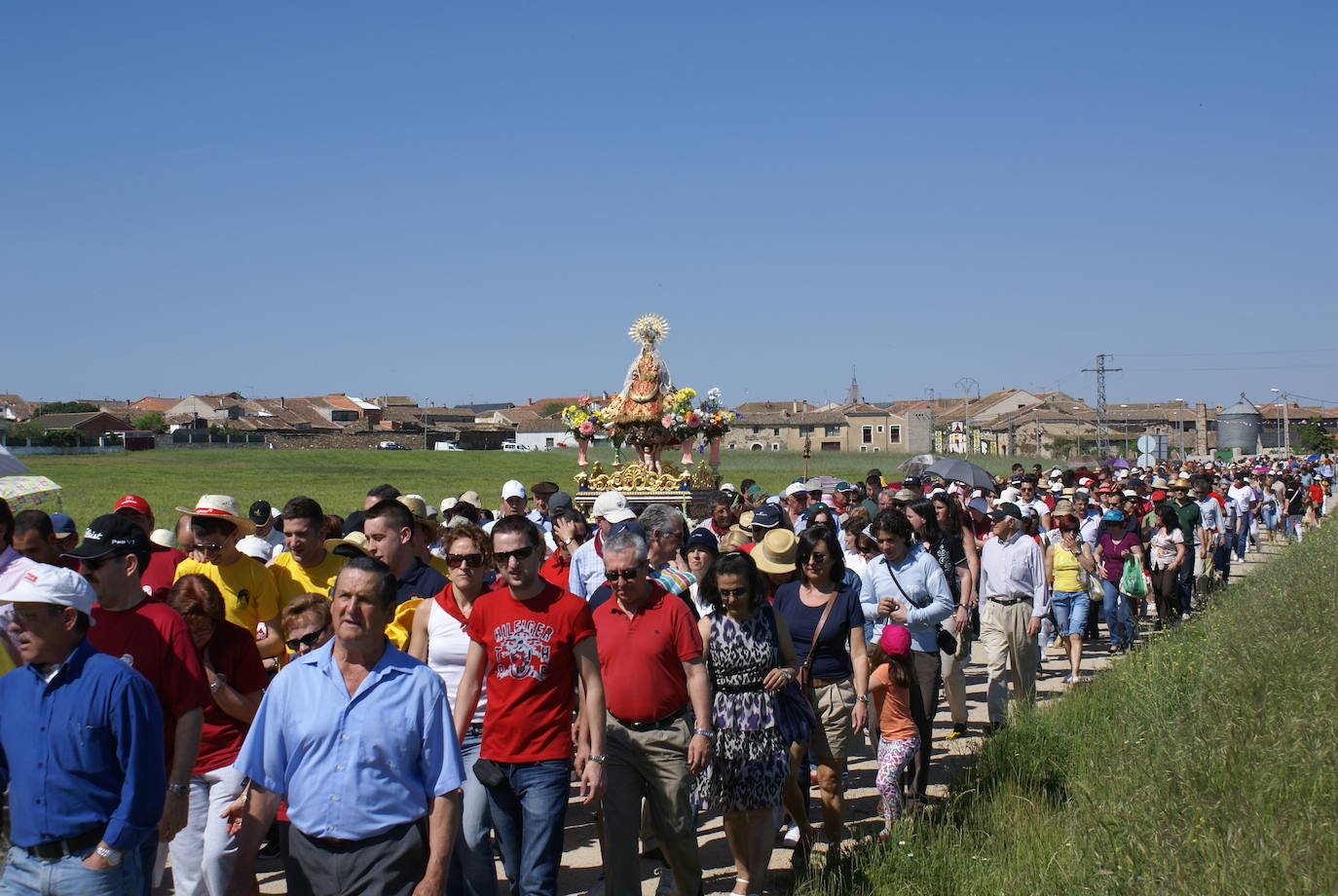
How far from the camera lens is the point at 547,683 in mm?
5480

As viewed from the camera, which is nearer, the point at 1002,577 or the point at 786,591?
the point at 786,591

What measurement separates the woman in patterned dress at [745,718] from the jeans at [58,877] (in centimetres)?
283

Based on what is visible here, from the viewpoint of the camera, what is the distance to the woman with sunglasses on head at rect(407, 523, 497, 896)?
558 cm

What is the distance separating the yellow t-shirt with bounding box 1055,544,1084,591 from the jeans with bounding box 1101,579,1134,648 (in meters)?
0.96

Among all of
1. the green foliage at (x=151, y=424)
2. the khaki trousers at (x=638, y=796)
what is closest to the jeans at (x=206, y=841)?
the khaki trousers at (x=638, y=796)

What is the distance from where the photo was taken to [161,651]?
4.85 m

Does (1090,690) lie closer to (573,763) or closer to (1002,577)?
(1002,577)

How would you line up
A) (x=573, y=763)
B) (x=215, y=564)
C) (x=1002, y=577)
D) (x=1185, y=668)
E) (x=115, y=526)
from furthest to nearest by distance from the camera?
1. (x=1002, y=577)
2. (x=1185, y=668)
3. (x=215, y=564)
4. (x=573, y=763)
5. (x=115, y=526)

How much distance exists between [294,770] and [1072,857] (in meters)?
3.85

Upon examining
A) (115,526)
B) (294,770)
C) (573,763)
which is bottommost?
(573,763)

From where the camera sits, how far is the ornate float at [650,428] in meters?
18.4

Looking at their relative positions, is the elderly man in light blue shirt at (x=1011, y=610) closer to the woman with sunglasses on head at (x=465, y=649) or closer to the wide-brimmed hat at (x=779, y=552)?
the wide-brimmed hat at (x=779, y=552)

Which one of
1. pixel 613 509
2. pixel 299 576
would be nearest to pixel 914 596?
pixel 613 509

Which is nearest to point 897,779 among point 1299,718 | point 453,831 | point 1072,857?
point 1072,857
